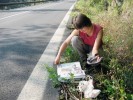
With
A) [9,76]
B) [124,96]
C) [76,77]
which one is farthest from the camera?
[9,76]

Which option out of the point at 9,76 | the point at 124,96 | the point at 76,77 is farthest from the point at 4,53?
the point at 124,96

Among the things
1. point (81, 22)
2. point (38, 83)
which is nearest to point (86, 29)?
point (81, 22)

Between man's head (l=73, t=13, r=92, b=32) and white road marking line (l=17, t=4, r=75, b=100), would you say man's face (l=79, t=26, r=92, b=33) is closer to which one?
man's head (l=73, t=13, r=92, b=32)

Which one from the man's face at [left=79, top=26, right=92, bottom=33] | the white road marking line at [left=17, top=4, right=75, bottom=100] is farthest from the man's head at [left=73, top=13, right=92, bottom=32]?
the white road marking line at [left=17, top=4, right=75, bottom=100]

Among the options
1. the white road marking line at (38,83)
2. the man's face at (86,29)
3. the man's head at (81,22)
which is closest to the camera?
the white road marking line at (38,83)

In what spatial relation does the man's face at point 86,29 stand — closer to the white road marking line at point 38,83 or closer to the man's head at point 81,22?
the man's head at point 81,22

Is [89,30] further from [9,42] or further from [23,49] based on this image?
[9,42]

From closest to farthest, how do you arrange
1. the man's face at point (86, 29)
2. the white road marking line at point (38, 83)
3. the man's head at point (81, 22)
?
the white road marking line at point (38, 83) → the man's head at point (81, 22) → the man's face at point (86, 29)

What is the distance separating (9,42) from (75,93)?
16.2 ft

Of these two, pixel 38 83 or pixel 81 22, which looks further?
pixel 38 83

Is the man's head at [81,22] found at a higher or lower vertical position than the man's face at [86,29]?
Answer: higher

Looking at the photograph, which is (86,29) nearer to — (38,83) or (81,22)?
(81,22)

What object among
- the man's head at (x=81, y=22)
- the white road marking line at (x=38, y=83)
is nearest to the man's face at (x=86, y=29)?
the man's head at (x=81, y=22)

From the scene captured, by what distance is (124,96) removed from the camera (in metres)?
3.51
